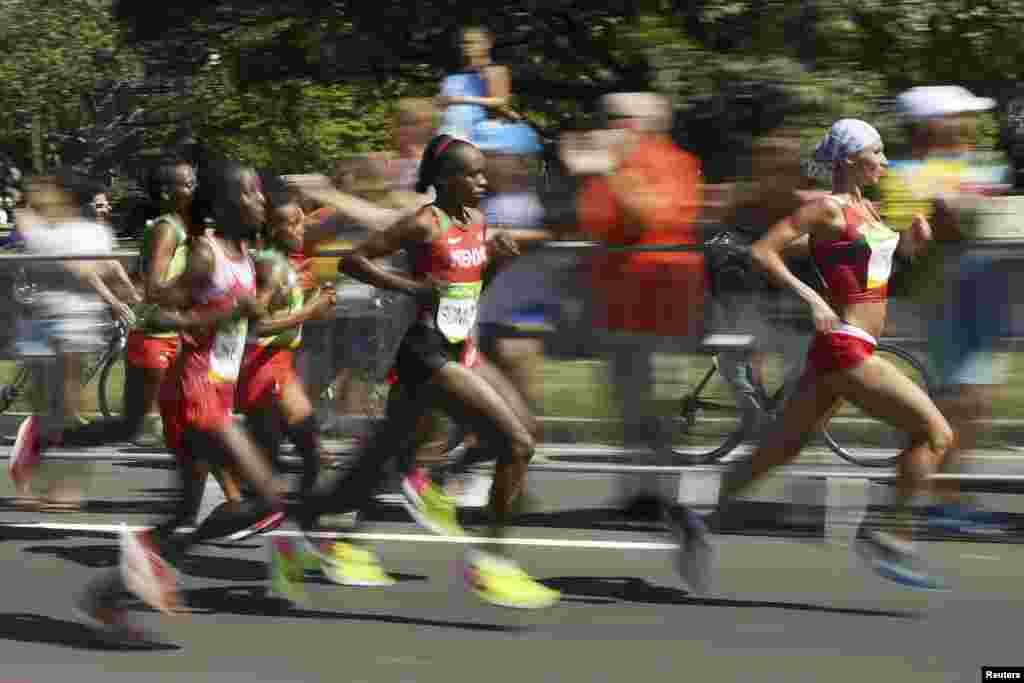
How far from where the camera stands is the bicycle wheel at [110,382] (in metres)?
8.21

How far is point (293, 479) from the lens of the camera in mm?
8961

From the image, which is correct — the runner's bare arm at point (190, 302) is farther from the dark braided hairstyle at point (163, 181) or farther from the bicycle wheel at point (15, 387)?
the bicycle wheel at point (15, 387)

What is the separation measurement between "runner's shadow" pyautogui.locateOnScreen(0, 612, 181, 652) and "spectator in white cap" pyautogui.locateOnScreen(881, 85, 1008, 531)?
11.5ft

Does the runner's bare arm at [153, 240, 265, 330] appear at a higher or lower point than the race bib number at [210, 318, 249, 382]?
higher

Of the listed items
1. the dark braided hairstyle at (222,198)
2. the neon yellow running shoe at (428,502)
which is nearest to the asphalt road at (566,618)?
the neon yellow running shoe at (428,502)

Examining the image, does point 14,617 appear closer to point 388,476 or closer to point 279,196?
point 388,476

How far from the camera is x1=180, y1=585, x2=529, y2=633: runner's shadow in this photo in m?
6.02

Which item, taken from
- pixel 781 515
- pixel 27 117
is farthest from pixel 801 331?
pixel 27 117

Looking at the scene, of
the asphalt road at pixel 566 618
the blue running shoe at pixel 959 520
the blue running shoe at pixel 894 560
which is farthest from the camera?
the blue running shoe at pixel 959 520

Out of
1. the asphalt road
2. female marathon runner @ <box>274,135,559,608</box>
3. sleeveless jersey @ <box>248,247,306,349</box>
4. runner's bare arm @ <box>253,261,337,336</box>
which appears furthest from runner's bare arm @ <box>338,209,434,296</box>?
the asphalt road

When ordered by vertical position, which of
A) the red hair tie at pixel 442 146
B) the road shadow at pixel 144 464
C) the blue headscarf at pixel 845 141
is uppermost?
the red hair tie at pixel 442 146

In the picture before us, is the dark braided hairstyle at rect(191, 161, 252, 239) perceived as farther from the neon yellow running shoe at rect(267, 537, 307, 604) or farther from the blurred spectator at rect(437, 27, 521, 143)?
the blurred spectator at rect(437, 27, 521, 143)

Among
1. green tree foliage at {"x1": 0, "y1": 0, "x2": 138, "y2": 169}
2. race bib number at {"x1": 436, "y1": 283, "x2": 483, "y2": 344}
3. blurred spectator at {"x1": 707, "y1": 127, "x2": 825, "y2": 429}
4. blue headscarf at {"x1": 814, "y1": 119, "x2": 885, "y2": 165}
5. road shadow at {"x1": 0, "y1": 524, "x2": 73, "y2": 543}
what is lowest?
green tree foliage at {"x1": 0, "y1": 0, "x2": 138, "y2": 169}

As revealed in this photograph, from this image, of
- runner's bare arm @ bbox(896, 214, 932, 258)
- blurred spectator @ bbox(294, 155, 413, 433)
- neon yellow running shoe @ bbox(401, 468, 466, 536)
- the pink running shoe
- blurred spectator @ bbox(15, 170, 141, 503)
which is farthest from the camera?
blurred spectator @ bbox(15, 170, 141, 503)
